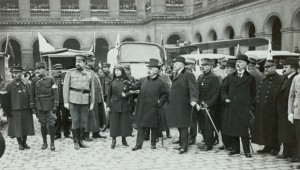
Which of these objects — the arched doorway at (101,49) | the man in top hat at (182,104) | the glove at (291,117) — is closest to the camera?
the glove at (291,117)

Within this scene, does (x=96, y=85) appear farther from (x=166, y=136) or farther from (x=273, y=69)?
(x=273, y=69)

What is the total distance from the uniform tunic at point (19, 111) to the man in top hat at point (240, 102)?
459cm

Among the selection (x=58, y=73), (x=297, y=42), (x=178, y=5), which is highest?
(x=178, y=5)

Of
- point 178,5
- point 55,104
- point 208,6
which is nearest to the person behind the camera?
point 55,104

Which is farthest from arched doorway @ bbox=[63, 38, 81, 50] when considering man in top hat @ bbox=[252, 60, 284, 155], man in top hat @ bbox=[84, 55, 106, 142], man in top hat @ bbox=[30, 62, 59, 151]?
man in top hat @ bbox=[252, 60, 284, 155]

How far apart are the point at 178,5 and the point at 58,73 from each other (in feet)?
81.4

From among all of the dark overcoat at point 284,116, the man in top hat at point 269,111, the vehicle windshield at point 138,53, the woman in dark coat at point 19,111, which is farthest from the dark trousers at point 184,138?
the vehicle windshield at point 138,53

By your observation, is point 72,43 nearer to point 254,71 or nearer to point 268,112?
point 254,71

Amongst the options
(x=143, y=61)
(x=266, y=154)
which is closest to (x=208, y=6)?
(x=143, y=61)

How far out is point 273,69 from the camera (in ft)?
25.3

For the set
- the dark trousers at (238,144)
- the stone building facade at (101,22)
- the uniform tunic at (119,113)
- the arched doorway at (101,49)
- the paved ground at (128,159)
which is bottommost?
the paved ground at (128,159)

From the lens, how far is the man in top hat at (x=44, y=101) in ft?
28.1

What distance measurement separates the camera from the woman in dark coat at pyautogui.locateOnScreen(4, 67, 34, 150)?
8664 mm

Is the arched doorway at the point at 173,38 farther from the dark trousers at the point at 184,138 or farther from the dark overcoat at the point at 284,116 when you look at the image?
the dark overcoat at the point at 284,116
